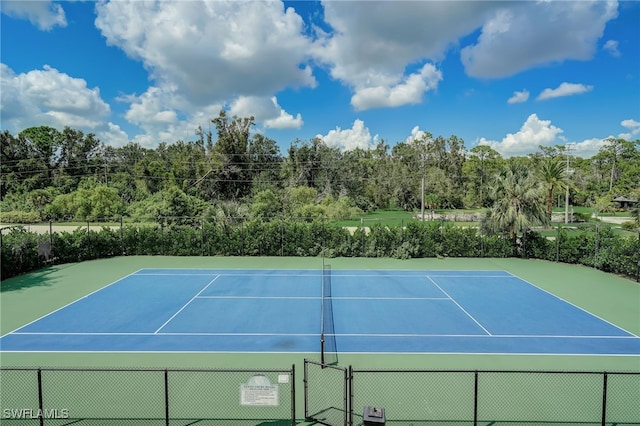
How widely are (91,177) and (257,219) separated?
5048 cm

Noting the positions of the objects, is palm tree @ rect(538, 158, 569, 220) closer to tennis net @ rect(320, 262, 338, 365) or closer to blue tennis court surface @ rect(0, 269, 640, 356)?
blue tennis court surface @ rect(0, 269, 640, 356)

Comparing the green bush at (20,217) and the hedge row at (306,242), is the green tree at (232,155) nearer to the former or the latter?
the green bush at (20,217)

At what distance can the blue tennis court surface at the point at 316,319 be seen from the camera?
1172 cm

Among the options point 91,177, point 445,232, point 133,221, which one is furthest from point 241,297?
point 91,177

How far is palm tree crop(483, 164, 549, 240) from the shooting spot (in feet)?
76.3

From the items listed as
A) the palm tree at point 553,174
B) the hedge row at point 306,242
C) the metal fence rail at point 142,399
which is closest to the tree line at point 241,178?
the palm tree at point 553,174

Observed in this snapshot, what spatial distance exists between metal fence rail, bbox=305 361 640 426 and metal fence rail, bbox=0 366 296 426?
960mm

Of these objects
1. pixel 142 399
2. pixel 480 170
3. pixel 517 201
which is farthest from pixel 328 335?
pixel 480 170

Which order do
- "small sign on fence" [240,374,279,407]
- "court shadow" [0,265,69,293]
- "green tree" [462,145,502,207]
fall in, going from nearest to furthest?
"small sign on fence" [240,374,279,407]
"court shadow" [0,265,69,293]
"green tree" [462,145,502,207]

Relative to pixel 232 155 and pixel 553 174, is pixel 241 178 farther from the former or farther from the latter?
pixel 553 174

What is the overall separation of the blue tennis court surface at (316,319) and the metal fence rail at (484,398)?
1870mm

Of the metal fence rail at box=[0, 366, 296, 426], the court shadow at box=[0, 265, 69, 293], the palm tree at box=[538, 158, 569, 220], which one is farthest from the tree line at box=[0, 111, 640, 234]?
the metal fence rail at box=[0, 366, 296, 426]

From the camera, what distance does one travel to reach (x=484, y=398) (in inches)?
338

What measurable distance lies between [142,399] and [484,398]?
716 cm
